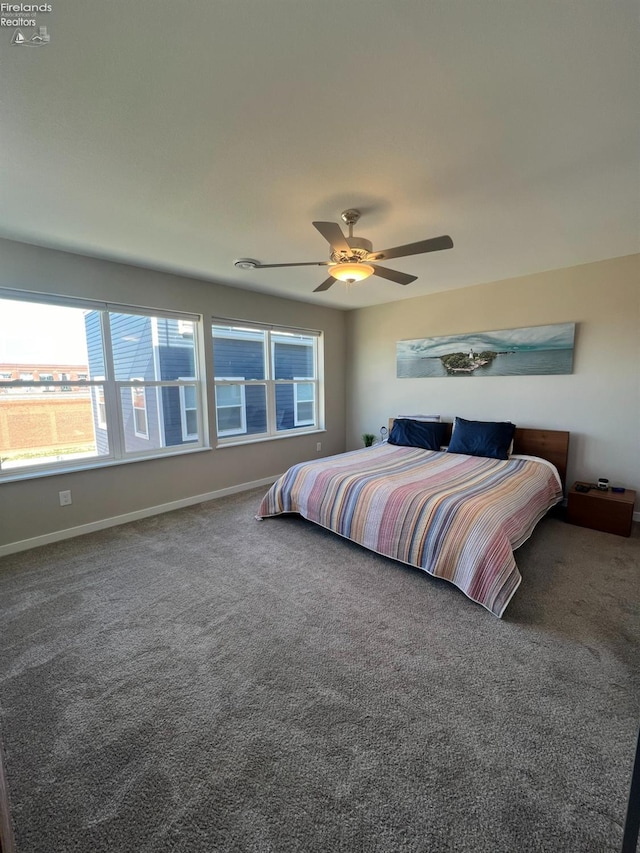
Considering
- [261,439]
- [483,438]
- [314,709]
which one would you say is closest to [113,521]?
[261,439]

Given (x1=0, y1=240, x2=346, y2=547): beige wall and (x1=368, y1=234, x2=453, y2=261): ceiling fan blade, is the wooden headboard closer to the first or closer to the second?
(x1=368, y1=234, x2=453, y2=261): ceiling fan blade

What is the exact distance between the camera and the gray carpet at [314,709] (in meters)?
1.10

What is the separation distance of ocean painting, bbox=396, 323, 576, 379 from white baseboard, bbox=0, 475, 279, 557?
2.70 meters

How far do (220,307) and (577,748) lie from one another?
430cm

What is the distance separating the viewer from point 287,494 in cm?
331

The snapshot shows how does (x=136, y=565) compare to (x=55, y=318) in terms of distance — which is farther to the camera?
(x=55, y=318)

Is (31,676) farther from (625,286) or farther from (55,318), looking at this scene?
(625,286)

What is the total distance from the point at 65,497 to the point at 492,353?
4634 millimetres

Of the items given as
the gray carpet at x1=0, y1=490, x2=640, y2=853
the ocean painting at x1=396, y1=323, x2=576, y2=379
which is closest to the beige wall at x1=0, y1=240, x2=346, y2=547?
the gray carpet at x1=0, y1=490, x2=640, y2=853

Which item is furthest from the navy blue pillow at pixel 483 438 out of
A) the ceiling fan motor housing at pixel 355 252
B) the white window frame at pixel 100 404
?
the white window frame at pixel 100 404

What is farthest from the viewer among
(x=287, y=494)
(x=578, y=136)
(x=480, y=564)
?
(x=287, y=494)

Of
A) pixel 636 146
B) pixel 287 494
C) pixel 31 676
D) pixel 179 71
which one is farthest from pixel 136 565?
Answer: pixel 636 146

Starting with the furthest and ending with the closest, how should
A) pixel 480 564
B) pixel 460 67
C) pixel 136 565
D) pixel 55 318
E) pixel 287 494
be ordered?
1. pixel 287 494
2. pixel 55 318
3. pixel 136 565
4. pixel 480 564
5. pixel 460 67

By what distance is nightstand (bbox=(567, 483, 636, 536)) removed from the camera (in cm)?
299
